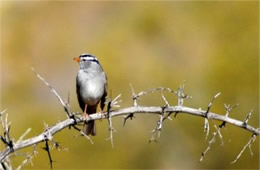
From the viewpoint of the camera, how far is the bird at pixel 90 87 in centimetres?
813

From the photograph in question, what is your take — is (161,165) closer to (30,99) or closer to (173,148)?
(173,148)

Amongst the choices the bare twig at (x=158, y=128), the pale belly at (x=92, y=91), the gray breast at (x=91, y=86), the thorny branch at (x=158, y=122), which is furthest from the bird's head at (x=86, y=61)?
the bare twig at (x=158, y=128)

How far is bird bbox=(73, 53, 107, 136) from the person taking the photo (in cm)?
813

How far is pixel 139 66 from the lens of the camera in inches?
963

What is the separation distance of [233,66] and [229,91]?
1.03 metres

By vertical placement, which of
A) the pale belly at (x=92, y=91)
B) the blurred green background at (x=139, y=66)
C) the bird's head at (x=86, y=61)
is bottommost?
the blurred green background at (x=139, y=66)

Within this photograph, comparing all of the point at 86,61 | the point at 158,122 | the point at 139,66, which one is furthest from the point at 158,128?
the point at 139,66

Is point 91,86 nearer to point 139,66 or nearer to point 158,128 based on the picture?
point 158,128

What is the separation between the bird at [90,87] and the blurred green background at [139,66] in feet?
25.5

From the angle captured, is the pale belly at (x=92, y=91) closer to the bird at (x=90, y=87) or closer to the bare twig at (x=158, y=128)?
the bird at (x=90, y=87)

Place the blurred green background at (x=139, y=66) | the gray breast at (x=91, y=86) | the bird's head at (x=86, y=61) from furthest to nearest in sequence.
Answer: the blurred green background at (x=139, y=66)
the bird's head at (x=86, y=61)
the gray breast at (x=91, y=86)

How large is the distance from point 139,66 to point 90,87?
16.3m

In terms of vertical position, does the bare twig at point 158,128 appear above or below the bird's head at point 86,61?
below

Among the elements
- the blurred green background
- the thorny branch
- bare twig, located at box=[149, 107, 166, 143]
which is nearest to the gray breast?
the thorny branch
